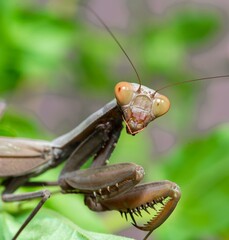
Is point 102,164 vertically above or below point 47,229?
below

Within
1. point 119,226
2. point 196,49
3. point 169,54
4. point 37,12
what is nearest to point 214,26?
point 196,49

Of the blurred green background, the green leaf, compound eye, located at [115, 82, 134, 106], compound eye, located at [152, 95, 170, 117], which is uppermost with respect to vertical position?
compound eye, located at [115, 82, 134, 106]

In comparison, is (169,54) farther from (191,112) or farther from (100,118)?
(100,118)

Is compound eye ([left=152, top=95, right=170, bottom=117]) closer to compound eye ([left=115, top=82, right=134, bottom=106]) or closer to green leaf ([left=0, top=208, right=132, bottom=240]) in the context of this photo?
compound eye ([left=115, top=82, right=134, bottom=106])

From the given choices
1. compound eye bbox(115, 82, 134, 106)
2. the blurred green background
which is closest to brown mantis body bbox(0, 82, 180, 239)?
compound eye bbox(115, 82, 134, 106)

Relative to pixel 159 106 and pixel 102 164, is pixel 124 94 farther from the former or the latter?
pixel 102 164

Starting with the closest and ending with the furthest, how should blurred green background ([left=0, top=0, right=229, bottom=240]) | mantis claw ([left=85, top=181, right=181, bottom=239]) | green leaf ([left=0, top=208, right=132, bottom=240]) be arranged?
green leaf ([left=0, top=208, right=132, bottom=240]) < mantis claw ([left=85, top=181, right=181, bottom=239]) < blurred green background ([left=0, top=0, right=229, bottom=240])

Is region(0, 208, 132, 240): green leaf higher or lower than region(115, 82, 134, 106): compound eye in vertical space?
lower

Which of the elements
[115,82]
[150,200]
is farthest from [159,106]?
[115,82]

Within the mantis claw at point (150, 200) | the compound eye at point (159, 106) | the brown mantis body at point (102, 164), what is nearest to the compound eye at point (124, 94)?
the brown mantis body at point (102, 164)
